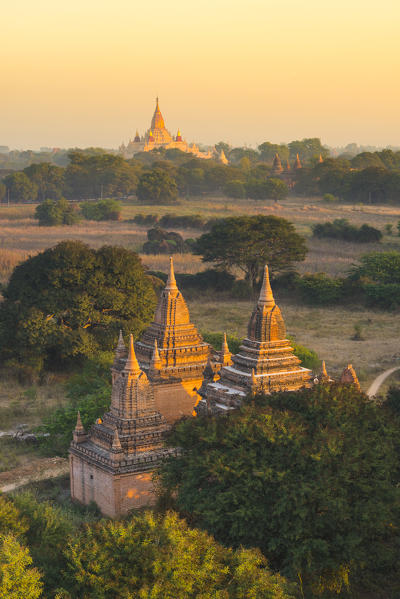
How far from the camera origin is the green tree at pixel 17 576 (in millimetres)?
15930

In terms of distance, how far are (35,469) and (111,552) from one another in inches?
536

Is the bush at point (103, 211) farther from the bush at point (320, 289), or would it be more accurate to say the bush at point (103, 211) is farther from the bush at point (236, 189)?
the bush at point (320, 289)

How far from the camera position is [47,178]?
463 ft

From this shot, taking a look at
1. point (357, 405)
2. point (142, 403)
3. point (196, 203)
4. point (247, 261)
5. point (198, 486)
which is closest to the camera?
point (198, 486)

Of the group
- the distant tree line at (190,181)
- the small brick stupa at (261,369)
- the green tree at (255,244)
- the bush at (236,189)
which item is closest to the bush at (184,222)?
the distant tree line at (190,181)

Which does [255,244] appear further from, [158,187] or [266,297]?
[158,187]

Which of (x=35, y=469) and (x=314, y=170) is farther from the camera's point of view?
(x=314, y=170)

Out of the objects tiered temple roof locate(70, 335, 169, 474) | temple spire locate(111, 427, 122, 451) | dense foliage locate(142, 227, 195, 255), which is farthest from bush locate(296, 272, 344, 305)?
temple spire locate(111, 427, 122, 451)

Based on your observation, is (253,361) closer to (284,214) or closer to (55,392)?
(55,392)

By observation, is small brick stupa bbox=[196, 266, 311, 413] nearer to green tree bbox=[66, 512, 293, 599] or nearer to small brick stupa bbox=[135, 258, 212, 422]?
small brick stupa bbox=[135, 258, 212, 422]

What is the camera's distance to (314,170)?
137750mm

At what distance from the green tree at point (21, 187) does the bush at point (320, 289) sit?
81023 millimetres

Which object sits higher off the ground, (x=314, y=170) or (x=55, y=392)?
(x=314, y=170)

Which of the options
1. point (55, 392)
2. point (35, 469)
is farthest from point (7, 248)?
point (35, 469)
